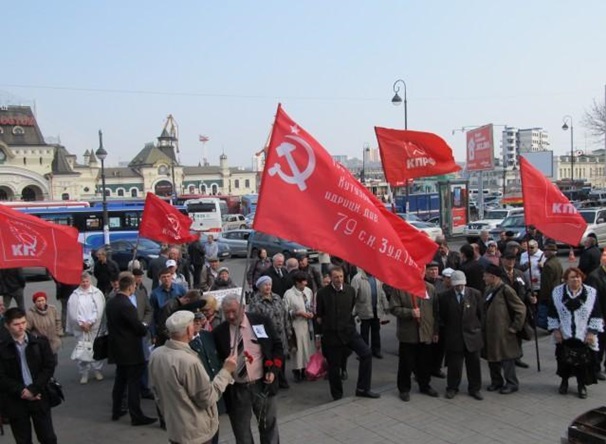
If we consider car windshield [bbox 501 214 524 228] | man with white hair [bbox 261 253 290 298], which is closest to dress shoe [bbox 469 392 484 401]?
man with white hair [bbox 261 253 290 298]

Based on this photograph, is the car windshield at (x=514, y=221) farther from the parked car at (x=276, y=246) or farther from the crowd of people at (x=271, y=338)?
the crowd of people at (x=271, y=338)

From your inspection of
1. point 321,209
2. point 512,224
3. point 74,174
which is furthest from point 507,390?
point 74,174

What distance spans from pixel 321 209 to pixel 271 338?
1300mm

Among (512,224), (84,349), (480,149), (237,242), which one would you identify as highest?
(480,149)

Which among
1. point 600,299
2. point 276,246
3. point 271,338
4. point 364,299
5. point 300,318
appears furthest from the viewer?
point 276,246

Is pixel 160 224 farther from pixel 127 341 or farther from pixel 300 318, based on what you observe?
pixel 127 341

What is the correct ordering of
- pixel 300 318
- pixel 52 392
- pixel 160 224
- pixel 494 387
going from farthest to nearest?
pixel 160 224, pixel 300 318, pixel 494 387, pixel 52 392

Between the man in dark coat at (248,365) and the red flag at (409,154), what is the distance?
534cm

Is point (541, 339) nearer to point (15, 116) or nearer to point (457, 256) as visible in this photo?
point (457, 256)

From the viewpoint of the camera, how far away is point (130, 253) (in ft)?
74.7

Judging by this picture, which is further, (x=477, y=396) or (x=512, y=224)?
(x=512, y=224)

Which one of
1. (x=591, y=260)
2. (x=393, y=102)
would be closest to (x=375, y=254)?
(x=591, y=260)

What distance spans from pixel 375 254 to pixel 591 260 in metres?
7.47

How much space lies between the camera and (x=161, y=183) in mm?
100750
